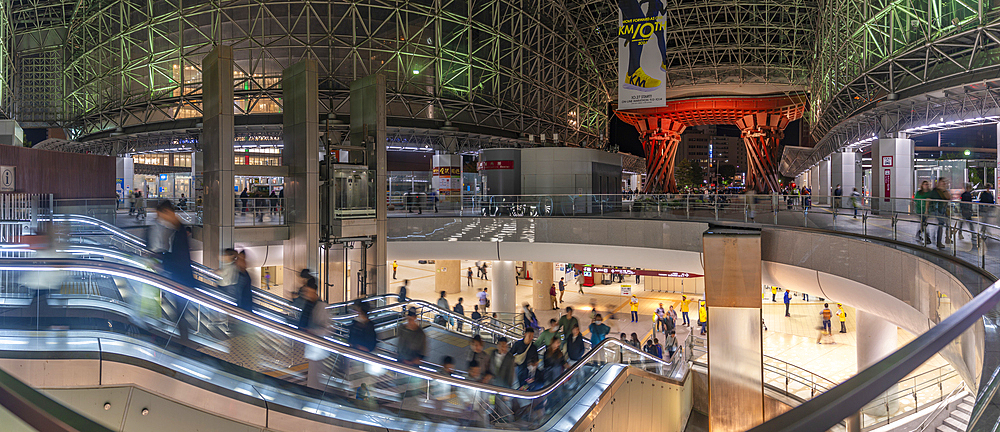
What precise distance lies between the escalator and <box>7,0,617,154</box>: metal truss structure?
20.6 meters

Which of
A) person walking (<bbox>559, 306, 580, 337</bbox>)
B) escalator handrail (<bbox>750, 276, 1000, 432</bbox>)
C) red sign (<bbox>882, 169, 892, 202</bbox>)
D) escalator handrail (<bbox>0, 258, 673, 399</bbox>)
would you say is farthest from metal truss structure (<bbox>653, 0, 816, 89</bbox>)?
escalator handrail (<bbox>750, 276, 1000, 432</bbox>)

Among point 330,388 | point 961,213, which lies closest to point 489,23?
point 961,213

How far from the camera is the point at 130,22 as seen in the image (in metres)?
32.7

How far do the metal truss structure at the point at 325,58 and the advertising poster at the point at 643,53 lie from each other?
976 centimetres

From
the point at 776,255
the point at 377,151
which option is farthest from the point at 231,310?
the point at 776,255

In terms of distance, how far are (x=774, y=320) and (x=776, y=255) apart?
14071 millimetres

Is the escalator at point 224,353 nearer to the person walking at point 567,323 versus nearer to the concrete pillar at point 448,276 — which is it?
the person walking at point 567,323

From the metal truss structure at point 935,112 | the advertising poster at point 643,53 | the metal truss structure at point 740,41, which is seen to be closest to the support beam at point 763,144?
the metal truss structure at point 740,41

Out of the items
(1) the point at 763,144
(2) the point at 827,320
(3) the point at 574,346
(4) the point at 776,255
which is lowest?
(2) the point at 827,320

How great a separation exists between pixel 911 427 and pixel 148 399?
5.55 metres

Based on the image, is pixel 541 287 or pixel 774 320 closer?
pixel 774 320

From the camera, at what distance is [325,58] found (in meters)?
30.0

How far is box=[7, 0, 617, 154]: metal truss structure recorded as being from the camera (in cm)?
2958

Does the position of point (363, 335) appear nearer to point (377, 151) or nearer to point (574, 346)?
point (574, 346)
